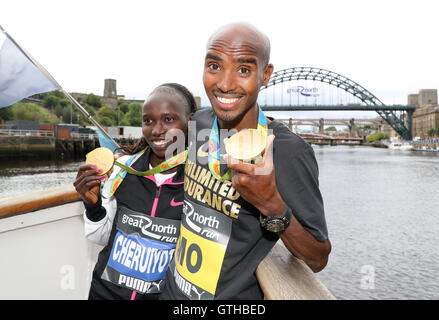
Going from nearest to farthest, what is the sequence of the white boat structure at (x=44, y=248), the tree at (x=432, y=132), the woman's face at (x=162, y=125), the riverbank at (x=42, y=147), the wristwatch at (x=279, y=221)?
the wristwatch at (x=279, y=221) → the woman's face at (x=162, y=125) → the white boat structure at (x=44, y=248) → the riverbank at (x=42, y=147) → the tree at (x=432, y=132)

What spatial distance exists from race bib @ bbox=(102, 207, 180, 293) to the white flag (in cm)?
153

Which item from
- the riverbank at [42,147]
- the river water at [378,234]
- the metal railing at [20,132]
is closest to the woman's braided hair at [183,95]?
the river water at [378,234]

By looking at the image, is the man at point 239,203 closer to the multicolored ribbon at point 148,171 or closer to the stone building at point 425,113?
the multicolored ribbon at point 148,171

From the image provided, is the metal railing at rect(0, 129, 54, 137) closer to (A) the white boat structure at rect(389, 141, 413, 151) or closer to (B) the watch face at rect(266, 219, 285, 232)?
(B) the watch face at rect(266, 219, 285, 232)

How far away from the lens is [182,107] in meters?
2.01

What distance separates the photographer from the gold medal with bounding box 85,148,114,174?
5.71 ft

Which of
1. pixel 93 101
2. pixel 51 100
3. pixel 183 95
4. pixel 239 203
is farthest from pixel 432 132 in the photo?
pixel 239 203

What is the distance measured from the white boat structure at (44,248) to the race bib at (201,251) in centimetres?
122

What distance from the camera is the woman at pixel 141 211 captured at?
183cm

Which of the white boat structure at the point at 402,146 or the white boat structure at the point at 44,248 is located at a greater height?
the white boat structure at the point at 402,146

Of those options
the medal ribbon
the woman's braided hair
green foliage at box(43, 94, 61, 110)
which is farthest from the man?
green foliage at box(43, 94, 61, 110)

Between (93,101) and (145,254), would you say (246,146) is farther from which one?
(93,101)

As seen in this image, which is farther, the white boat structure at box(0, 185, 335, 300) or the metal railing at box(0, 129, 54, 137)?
the metal railing at box(0, 129, 54, 137)

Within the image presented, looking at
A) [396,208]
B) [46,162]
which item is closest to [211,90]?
[396,208]
